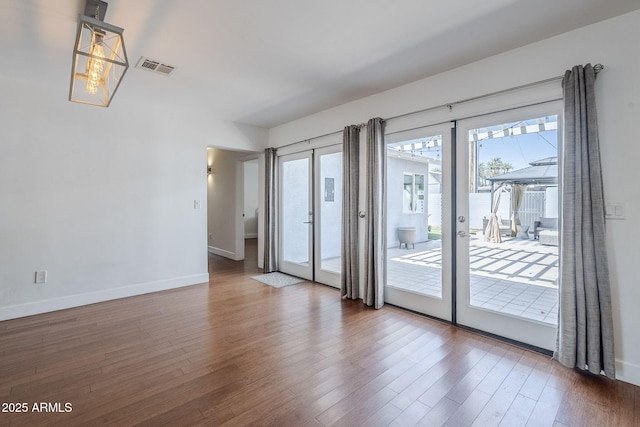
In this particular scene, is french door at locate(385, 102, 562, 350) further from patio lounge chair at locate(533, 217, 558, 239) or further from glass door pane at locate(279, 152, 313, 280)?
Result: glass door pane at locate(279, 152, 313, 280)

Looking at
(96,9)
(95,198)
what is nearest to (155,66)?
(96,9)

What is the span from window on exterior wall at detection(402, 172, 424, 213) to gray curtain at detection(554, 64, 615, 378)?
139 centimetres

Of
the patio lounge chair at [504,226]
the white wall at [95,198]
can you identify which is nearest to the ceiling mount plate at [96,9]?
the white wall at [95,198]

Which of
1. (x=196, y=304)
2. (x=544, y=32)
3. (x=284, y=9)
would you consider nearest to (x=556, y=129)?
(x=544, y=32)

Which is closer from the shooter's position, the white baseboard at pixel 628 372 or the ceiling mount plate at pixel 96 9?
the ceiling mount plate at pixel 96 9

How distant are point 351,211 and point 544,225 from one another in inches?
82.5

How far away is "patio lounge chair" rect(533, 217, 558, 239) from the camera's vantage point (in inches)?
103

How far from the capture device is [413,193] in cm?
364

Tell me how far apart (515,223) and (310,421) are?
→ 2472mm

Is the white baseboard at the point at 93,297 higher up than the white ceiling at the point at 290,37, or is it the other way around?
the white ceiling at the point at 290,37

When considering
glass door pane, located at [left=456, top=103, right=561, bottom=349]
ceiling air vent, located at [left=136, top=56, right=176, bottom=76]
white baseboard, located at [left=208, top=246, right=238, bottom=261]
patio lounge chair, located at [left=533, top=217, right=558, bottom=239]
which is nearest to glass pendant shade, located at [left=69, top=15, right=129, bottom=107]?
ceiling air vent, located at [left=136, top=56, right=176, bottom=76]

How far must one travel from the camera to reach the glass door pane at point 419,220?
324cm

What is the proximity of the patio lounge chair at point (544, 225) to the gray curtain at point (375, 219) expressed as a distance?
1.53 meters

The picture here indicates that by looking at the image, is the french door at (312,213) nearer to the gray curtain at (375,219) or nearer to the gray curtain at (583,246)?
the gray curtain at (375,219)
